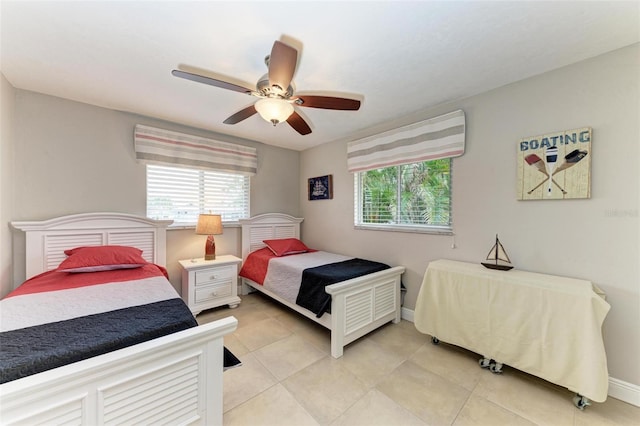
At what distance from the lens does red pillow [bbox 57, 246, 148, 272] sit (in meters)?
2.10

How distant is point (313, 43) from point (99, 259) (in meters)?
2.56

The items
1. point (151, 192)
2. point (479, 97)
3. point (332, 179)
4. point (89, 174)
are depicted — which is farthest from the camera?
point (332, 179)

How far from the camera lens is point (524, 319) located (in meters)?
1.77

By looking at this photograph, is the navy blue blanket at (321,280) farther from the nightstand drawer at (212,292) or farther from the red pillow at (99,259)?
the red pillow at (99,259)

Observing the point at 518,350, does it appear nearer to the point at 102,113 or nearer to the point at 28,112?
the point at 102,113

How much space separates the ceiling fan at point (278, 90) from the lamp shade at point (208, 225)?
1.53 meters

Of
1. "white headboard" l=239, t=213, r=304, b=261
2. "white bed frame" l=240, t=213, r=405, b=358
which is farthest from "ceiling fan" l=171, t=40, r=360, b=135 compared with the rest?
"white headboard" l=239, t=213, r=304, b=261

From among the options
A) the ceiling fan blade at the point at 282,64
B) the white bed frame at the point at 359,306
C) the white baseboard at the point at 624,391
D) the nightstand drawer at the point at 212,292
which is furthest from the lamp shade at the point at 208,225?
the white baseboard at the point at 624,391

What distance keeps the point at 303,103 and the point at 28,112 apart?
8.75ft

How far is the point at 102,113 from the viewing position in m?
2.61

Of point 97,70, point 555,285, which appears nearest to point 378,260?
Answer: point 555,285

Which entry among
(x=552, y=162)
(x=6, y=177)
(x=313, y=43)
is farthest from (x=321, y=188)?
(x=6, y=177)

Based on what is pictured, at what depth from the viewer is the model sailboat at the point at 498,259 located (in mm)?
2016

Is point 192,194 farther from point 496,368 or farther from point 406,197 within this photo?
point 496,368
